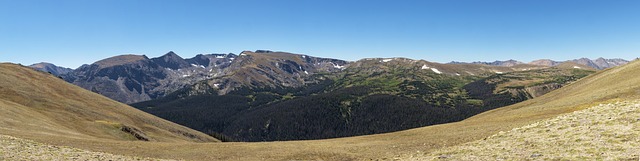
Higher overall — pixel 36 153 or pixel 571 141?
pixel 571 141

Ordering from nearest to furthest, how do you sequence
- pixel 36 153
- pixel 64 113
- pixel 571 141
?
1. pixel 571 141
2. pixel 36 153
3. pixel 64 113

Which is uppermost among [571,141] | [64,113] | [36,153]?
[571,141]

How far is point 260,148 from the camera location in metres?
45.5

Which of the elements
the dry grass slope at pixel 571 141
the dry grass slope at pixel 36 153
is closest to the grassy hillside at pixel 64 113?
the dry grass slope at pixel 36 153

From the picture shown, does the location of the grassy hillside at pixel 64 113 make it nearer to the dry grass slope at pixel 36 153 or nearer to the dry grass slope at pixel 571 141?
the dry grass slope at pixel 36 153

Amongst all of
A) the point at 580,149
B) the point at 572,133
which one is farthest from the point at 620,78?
the point at 580,149

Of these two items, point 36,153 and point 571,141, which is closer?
point 571,141

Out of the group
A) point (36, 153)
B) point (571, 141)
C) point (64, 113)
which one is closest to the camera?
point (571, 141)

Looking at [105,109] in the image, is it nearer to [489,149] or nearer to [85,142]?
[85,142]

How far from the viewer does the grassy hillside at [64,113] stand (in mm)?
63375

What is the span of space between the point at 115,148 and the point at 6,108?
136ft

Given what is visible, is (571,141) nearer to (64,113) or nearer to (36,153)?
(36,153)

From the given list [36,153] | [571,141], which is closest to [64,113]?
[36,153]

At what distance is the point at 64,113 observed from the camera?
83875 millimetres
